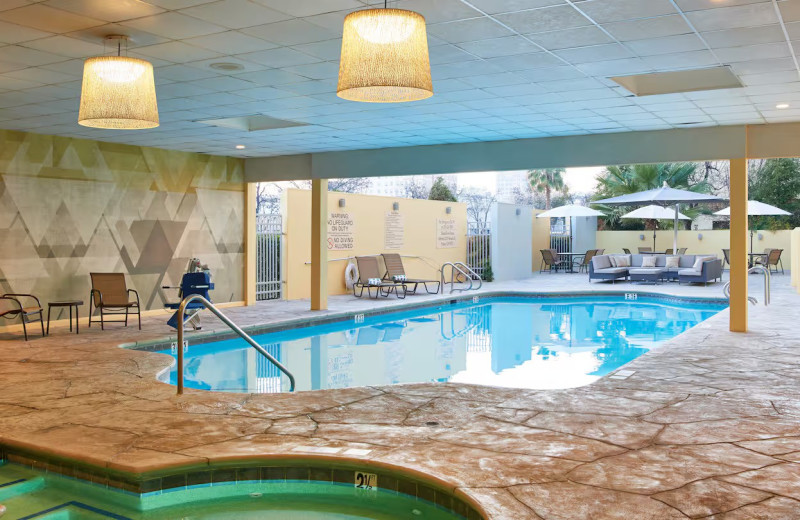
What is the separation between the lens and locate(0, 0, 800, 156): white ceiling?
4.84 meters

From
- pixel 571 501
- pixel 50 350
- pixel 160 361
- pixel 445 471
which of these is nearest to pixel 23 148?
pixel 50 350

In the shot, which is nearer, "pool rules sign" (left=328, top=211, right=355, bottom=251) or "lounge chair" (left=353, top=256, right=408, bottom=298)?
"lounge chair" (left=353, top=256, right=408, bottom=298)

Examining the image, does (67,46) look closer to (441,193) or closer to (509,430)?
(509,430)

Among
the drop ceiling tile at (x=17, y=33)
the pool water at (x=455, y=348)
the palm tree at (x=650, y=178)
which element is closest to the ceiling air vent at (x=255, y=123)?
the pool water at (x=455, y=348)

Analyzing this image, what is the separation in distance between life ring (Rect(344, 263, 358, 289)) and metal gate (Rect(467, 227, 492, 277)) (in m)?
4.80

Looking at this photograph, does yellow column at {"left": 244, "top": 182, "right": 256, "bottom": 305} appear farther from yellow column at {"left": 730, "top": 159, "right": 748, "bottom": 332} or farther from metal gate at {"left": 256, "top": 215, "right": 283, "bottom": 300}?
yellow column at {"left": 730, "top": 159, "right": 748, "bottom": 332}

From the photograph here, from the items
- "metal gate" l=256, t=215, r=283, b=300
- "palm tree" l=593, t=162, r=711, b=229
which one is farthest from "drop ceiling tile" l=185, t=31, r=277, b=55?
"palm tree" l=593, t=162, r=711, b=229

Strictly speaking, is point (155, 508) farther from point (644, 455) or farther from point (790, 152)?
point (790, 152)

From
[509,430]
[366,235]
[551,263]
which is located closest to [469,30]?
[509,430]

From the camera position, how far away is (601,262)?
736 inches

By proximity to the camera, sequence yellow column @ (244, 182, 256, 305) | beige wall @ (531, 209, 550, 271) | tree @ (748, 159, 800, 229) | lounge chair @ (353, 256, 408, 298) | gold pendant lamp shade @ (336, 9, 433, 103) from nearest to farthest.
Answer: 1. gold pendant lamp shade @ (336, 9, 433, 103)
2. yellow column @ (244, 182, 256, 305)
3. lounge chair @ (353, 256, 408, 298)
4. beige wall @ (531, 209, 550, 271)
5. tree @ (748, 159, 800, 229)

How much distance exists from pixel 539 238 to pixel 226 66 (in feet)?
60.9

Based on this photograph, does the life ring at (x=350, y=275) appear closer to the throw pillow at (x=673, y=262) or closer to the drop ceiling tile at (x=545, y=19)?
the throw pillow at (x=673, y=262)

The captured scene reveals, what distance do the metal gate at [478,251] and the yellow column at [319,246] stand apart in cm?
767
